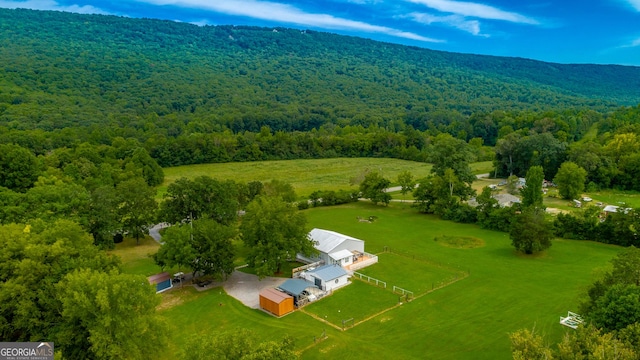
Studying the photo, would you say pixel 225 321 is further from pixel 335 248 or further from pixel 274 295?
pixel 335 248

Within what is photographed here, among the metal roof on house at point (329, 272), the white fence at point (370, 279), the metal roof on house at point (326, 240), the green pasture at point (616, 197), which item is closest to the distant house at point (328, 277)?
the metal roof on house at point (329, 272)

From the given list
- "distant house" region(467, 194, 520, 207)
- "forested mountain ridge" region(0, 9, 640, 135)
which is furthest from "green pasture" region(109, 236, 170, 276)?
"forested mountain ridge" region(0, 9, 640, 135)

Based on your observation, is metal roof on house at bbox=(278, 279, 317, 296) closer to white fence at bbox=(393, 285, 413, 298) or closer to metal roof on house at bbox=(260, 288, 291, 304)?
metal roof on house at bbox=(260, 288, 291, 304)

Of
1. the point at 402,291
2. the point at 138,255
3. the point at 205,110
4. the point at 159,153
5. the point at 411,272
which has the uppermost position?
the point at 402,291

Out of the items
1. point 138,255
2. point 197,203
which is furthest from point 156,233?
point 197,203

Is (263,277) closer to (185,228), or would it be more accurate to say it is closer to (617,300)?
(185,228)

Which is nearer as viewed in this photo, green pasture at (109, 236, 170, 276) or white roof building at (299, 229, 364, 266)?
white roof building at (299, 229, 364, 266)
